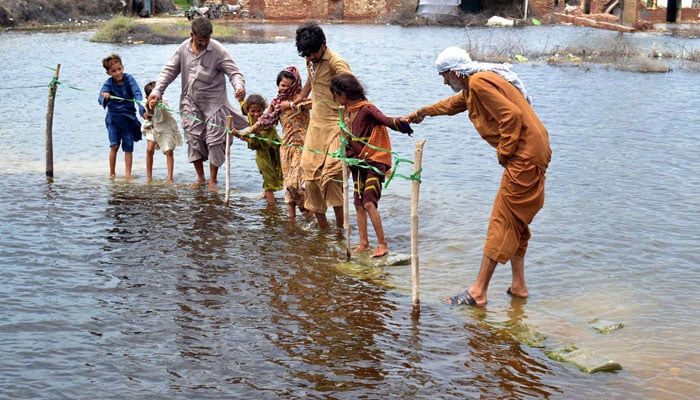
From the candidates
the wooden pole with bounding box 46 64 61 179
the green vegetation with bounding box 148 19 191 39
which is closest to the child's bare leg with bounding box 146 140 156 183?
the wooden pole with bounding box 46 64 61 179

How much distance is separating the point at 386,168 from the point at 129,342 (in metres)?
2.60

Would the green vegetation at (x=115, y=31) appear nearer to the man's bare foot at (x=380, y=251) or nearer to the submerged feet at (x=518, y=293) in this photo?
the man's bare foot at (x=380, y=251)

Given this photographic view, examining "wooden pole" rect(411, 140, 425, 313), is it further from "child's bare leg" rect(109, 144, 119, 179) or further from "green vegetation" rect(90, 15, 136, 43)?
"green vegetation" rect(90, 15, 136, 43)

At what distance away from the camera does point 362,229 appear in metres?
7.49

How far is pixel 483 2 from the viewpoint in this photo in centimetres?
5581

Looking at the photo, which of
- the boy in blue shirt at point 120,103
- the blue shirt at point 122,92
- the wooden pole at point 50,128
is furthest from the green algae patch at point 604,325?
the wooden pole at point 50,128

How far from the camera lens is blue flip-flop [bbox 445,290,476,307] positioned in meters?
6.36

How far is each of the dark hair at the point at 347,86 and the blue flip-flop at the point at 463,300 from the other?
6.19 ft

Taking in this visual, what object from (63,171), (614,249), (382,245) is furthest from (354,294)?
(63,171)

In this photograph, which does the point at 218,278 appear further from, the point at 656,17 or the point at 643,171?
the point at 656,17

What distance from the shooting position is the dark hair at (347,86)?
705 centimetres

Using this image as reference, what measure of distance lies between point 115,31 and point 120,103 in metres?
29.5

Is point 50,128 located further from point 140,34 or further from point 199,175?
point 140,34

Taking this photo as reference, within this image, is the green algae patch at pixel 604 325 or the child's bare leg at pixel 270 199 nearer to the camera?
the green algae patch at pixel 604 325
